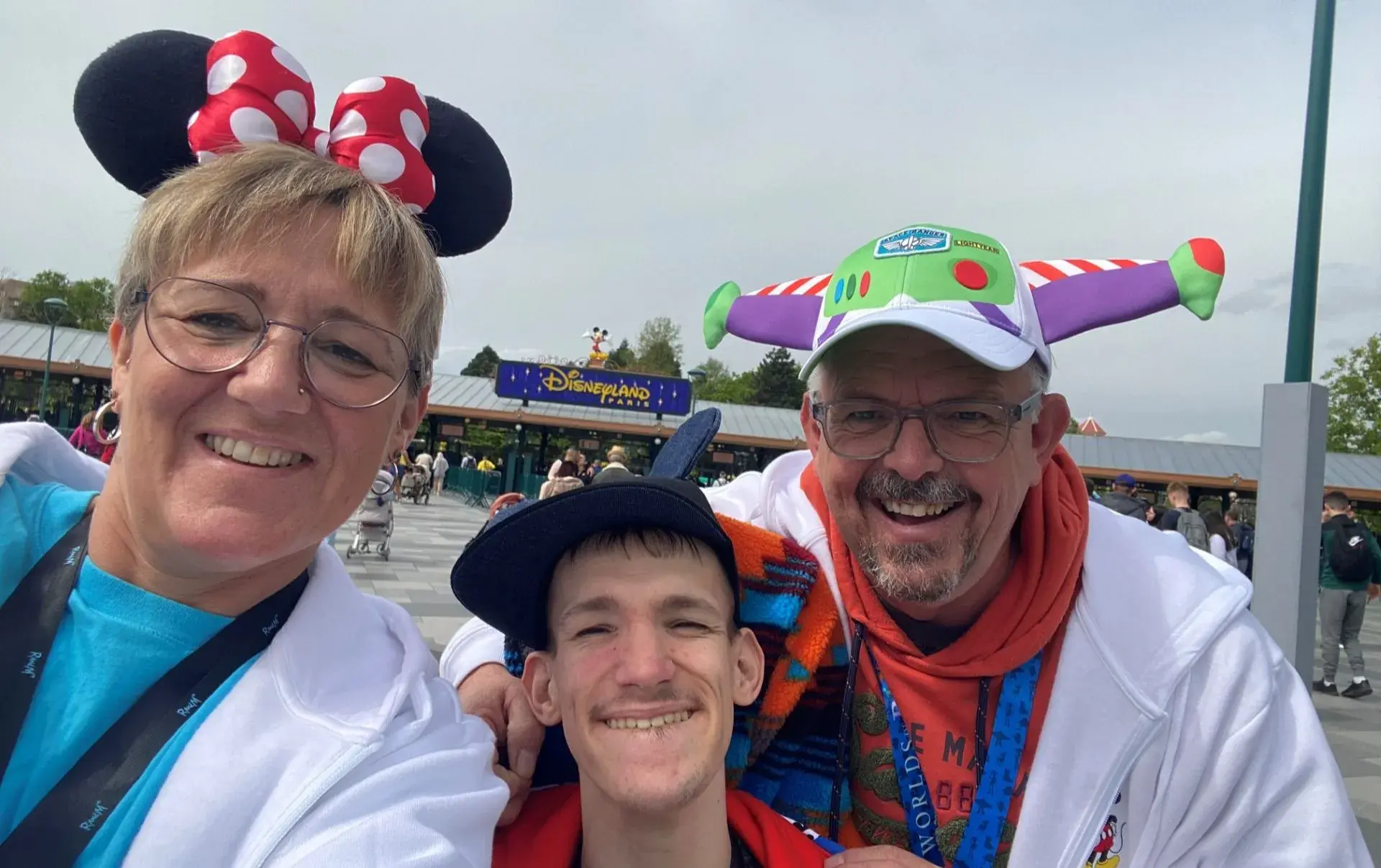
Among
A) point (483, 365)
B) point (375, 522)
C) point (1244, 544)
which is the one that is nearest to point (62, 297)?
point (483, 365)

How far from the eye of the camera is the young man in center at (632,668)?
4.59ft

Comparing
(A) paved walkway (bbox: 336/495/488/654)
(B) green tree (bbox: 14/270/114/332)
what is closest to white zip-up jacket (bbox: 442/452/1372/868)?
(A) paved walkway (bbox: 336/495/488/654)

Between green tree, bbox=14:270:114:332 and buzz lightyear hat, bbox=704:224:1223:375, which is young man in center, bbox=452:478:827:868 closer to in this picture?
buzz lightyear hat, bbox=704:224:1223:375

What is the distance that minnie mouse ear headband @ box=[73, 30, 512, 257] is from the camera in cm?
150

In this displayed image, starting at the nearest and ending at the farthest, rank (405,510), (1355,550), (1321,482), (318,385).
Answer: (318,385)
(1321,482)
(1355,550)
(405,510)

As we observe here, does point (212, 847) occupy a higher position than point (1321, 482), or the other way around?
point (1321, 482)

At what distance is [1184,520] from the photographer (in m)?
8.98

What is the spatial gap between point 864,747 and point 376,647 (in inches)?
41.8

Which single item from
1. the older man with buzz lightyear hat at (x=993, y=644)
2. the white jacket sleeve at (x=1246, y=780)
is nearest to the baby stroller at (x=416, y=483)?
the older man with buzz lightyear hat at (x=993, y=644)

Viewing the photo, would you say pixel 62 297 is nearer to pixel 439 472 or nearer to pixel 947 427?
pixel 439 472

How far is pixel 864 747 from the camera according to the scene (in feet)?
5.95

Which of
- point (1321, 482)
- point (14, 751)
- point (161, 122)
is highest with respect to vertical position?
point (161, 122)

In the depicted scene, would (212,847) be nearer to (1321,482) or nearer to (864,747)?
(864,747)

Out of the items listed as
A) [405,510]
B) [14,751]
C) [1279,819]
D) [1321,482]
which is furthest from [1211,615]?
[405,510]
